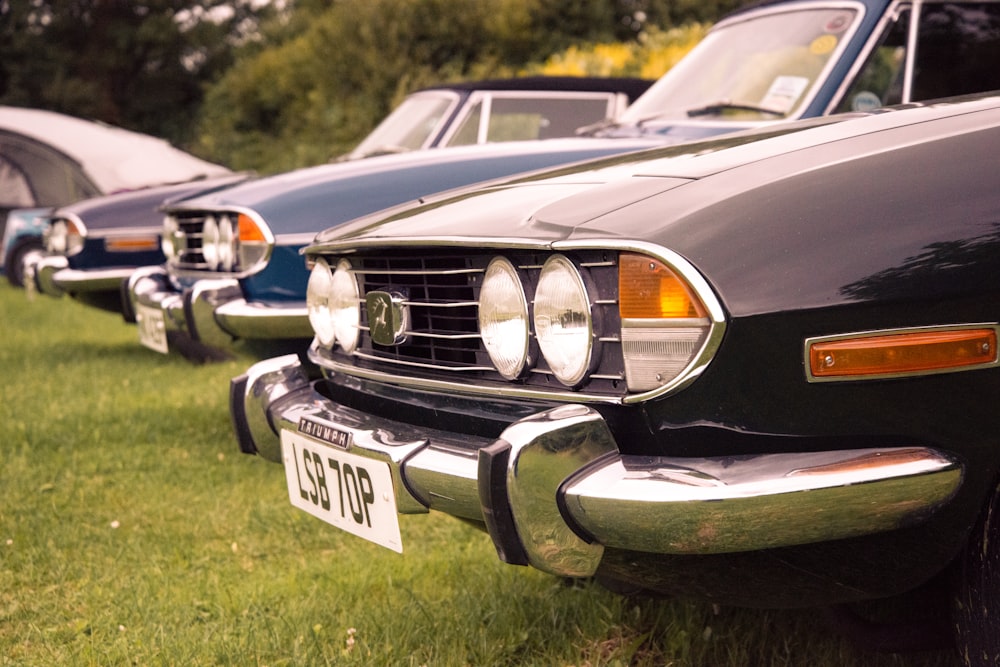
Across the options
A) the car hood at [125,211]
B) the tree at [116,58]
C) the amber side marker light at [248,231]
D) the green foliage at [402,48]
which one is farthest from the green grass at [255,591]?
the tree at [116,58]

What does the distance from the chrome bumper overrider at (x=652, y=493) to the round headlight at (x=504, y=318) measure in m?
0.17

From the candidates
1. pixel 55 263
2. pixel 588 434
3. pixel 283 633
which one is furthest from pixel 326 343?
pixel 55 263

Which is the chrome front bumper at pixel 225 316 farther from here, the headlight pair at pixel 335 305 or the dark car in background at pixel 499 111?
the dark car in background at pixel 499 111

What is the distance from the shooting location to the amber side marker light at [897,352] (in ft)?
5.32

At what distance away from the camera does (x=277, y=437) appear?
2537 mm

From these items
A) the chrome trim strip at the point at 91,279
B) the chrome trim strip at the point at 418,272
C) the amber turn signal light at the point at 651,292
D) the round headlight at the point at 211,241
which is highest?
the amber turn signal light at the point at 651,292

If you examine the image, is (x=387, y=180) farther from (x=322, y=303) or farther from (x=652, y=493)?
(x=652, y=493)

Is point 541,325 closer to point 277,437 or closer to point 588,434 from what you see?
point 588,434

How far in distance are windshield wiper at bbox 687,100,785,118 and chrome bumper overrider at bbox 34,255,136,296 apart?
3.72 m

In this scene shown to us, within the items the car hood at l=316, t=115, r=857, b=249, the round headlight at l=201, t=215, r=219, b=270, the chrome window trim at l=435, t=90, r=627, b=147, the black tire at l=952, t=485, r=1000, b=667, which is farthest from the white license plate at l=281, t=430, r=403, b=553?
the chrome window trim at l=435, t=90, r=627, b=147

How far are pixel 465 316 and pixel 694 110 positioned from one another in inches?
81.7

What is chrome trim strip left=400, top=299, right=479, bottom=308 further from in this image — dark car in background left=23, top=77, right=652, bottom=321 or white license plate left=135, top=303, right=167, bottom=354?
dark car in background left=23, top=77, right=652, bottom=321

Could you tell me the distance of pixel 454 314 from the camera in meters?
2.14

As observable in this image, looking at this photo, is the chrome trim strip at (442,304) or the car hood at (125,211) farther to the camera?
the car hood at (125,211)
